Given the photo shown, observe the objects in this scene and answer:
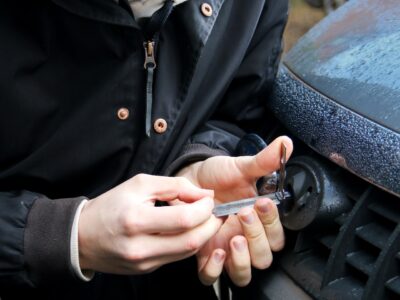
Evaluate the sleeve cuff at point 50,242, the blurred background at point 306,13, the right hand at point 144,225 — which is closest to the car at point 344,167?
the right hand at point 144,225

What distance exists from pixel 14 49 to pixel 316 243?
0.74 m

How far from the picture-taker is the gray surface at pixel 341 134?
118cm

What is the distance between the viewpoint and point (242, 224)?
130 cm

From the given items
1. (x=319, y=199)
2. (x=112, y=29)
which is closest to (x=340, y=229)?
(x=319, y=199)

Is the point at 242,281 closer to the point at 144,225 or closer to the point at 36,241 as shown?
the point at 144,225

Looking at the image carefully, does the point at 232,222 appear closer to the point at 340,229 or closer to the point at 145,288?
the point at 340,229

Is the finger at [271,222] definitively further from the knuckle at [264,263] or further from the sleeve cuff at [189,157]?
the sleeve cuff at [189,157]

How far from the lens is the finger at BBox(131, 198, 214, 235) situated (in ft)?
3.83

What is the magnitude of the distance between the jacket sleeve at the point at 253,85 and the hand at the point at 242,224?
20 cm

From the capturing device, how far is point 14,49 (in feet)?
4.50

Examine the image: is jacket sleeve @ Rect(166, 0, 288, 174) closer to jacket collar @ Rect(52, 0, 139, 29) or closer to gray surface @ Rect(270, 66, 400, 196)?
gray surface @ Rect(270, 66, 400, 196)

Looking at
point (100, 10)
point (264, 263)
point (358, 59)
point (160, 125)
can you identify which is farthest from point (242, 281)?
point (100, 10)

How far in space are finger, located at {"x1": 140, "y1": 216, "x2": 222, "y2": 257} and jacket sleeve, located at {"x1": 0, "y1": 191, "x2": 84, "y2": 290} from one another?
17cm

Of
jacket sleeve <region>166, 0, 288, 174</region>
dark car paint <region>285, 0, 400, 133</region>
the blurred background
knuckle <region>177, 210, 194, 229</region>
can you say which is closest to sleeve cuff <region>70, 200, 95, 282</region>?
knuckle <region>177, 210, 194, 229</region>
